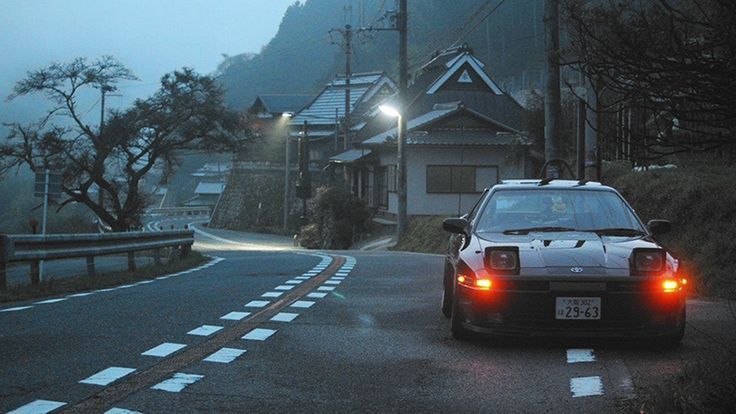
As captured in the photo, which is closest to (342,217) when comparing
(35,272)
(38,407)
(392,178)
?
(392,178)

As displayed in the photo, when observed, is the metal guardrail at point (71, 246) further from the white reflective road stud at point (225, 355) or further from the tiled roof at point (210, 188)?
the tiled roof at point (210, 188)

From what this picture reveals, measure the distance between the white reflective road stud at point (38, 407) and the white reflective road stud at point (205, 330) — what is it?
2.63 meters

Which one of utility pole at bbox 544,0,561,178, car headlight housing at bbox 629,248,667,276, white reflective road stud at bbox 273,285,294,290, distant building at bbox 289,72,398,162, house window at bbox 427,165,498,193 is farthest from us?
distant building at bbox 289,72,398,162

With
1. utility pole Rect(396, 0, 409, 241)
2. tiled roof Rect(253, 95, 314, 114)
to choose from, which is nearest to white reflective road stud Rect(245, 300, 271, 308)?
utility pole Rect(396, 0, 409, 241)

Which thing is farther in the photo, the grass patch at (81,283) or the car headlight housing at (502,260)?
the grass patch at (81,283)

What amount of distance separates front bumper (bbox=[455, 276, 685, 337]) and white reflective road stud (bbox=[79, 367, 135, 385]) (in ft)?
9.84

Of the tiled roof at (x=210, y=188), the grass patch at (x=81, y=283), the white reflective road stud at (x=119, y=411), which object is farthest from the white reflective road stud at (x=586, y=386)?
the tiled roof at (x=210, y=188)

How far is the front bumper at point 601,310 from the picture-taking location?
20.9ft

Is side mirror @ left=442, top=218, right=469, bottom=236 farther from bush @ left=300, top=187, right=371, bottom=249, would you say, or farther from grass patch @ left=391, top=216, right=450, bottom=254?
bush @ left=300, top=187, right=371, bottom=249

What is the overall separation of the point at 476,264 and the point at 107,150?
30.8 metres

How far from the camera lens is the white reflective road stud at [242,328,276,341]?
7.37 meters

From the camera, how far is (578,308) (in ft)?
20.9

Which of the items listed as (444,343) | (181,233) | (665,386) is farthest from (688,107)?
(181,233)

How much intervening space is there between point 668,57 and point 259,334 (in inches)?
177
